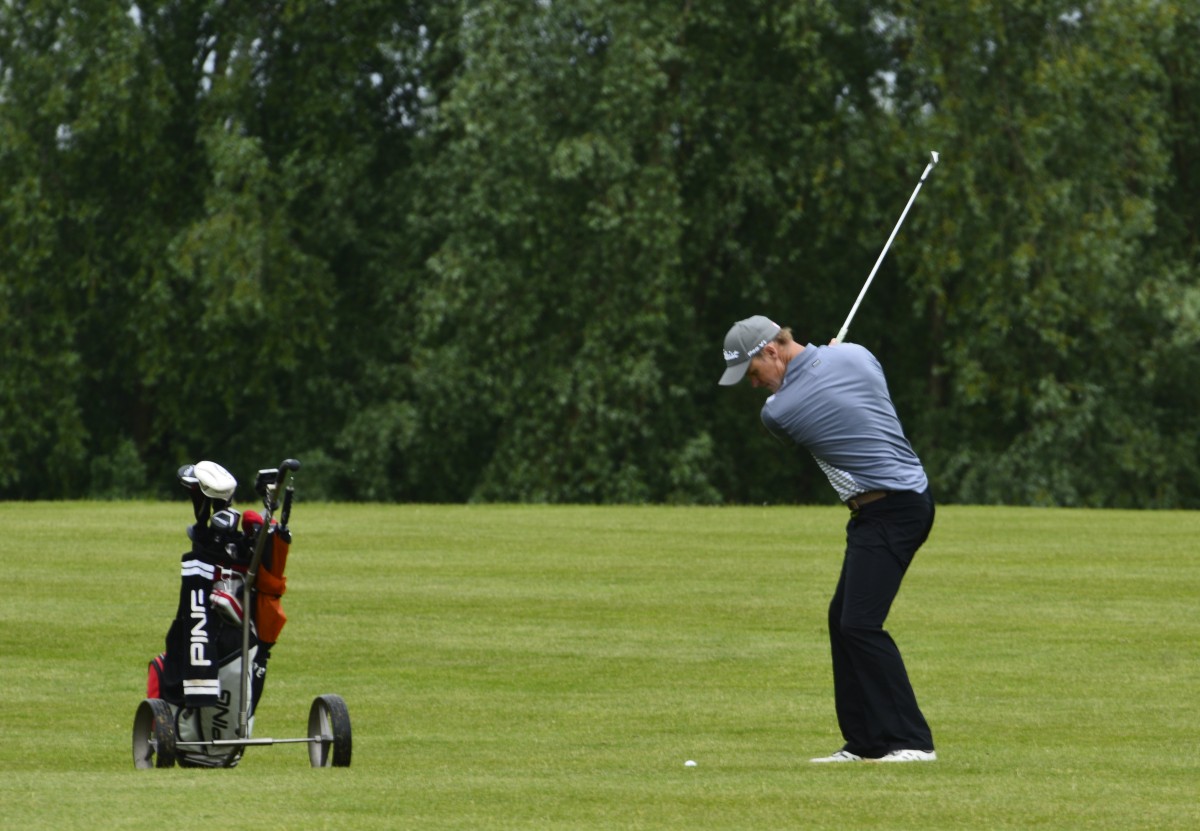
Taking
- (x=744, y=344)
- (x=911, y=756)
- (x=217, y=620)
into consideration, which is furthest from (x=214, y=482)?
(x=911, y=756)

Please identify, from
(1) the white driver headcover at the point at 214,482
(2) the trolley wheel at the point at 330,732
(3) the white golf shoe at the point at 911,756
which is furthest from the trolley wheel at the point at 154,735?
(3) the white golf shoe at the point at 911,756

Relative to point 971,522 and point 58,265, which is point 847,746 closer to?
point 971,522

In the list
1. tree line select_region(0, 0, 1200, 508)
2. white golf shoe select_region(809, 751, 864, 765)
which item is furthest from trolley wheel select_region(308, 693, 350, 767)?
tree line select_region(0, 0, 1200, 508)

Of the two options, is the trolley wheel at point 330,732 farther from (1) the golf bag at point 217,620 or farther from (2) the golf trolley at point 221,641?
(1) the golf bag at point 217,620

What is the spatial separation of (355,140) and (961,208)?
11.6 m

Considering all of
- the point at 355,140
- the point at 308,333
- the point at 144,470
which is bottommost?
the point at 144,470

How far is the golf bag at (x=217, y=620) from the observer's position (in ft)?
33.7

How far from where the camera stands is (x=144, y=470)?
42000 mm

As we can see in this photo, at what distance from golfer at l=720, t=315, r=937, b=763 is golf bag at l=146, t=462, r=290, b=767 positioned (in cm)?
235

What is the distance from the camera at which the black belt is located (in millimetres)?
9383

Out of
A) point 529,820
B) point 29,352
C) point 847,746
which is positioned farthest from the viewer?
point 29,352

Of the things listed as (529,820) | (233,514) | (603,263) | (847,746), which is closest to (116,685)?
(233,514)

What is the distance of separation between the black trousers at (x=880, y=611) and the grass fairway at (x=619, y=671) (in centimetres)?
30

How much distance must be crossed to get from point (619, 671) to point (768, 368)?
21.4ft
